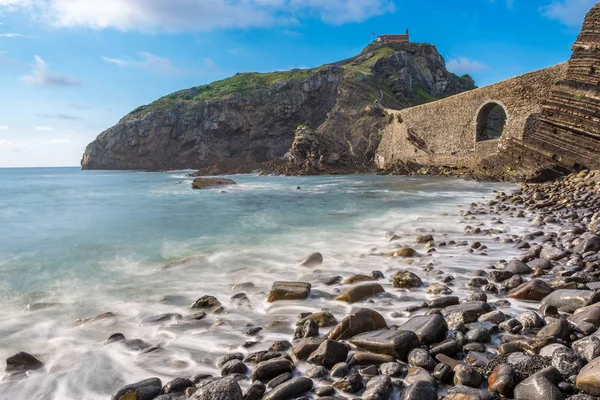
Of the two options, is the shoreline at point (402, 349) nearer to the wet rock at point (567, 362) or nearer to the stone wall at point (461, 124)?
the wet rock at point (567, 362)

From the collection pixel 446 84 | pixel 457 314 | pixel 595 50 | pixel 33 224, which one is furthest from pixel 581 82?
pixel 446 84

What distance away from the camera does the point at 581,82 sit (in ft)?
51.1

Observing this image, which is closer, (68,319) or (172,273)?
(68,319)

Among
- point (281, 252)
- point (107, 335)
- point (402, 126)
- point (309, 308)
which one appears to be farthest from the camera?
point (402, 126)

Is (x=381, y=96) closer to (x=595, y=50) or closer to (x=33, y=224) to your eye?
(x=595, y=50)

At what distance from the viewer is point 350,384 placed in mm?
2330

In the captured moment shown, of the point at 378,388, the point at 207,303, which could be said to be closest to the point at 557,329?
the point at 378,388

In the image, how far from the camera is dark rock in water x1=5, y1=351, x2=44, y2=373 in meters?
2.94

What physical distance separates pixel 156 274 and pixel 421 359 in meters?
4.56

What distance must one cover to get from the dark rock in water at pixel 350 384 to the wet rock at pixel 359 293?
1701 millimetres

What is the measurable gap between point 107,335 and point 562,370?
12.7 feet

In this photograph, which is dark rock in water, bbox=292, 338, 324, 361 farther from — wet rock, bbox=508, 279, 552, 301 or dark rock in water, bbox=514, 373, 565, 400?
wet rock, bbox=508, 279, 552, 301

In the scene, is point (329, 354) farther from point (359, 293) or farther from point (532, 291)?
point (532, 291)

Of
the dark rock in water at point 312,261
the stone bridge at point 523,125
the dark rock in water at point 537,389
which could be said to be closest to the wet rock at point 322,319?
the dark rock in water at point 537,389
